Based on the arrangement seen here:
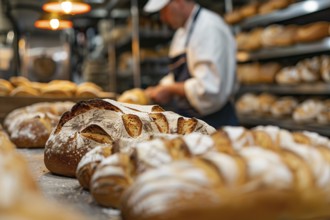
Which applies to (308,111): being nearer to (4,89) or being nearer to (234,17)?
(234,17)

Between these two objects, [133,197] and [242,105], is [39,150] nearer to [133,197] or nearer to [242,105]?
[133,197]

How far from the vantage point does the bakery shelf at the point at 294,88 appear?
12.5 feet

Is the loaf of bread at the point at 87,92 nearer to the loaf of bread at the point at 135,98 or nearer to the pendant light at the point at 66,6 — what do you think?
the loaf of bread at the point at 135,98

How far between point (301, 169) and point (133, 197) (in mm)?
A: 302

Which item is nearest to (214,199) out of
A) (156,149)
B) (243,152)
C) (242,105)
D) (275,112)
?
(243,152)

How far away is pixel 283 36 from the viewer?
436cm

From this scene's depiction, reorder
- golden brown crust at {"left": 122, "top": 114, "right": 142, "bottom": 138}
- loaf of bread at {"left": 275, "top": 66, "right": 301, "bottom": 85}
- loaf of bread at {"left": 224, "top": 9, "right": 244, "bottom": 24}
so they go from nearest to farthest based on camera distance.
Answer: golden brown crust at {"left": 122, "top": 114, "right": 142, "bottom": 138}, loaf of bread at {"left": 275, "top": 66, "right": 301, "bottom": 85}, loaf of bread at {"left": 224, "top": 9, "right": 244, "bottom": 24}

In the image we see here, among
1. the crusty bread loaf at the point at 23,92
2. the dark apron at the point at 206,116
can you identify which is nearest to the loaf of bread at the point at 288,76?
the dark apron at the point at 206,116

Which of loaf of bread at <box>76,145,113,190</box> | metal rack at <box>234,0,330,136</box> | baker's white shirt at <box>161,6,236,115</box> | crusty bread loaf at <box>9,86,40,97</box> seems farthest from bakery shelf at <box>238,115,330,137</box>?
loaf of bread at <box>76,145,113,190</box>

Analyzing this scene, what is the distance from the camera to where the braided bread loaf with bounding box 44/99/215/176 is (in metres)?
1.28

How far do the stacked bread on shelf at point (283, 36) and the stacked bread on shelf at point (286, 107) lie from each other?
1.87ft

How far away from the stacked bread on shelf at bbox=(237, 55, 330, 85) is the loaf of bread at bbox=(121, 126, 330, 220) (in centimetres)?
326

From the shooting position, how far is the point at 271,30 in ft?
15.0

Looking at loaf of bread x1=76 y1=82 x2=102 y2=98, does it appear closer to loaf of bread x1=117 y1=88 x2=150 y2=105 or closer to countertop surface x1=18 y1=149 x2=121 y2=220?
loaf of bread x1=117 y1=88 x2=150 y2=105
